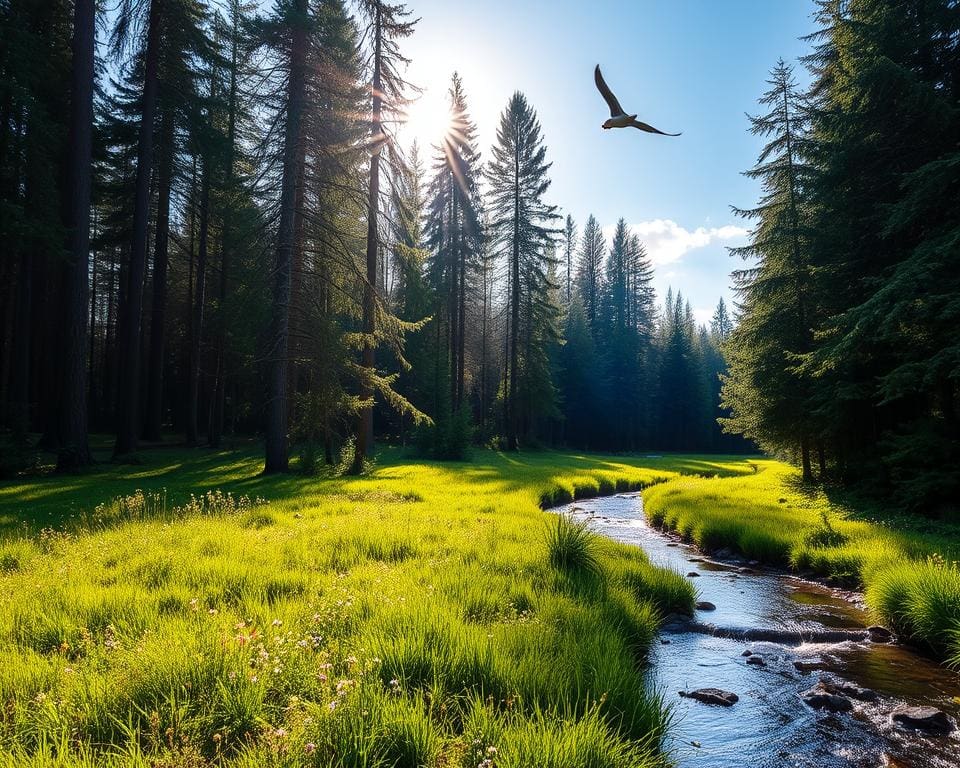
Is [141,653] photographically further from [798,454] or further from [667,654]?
[798,454]

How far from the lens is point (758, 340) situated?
1725 centimetres

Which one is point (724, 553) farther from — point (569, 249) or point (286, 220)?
point (569, 249)

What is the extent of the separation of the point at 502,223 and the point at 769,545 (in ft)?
97.3

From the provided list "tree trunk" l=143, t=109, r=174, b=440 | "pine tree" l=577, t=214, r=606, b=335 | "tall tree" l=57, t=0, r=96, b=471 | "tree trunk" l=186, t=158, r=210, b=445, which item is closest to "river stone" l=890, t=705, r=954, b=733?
"tall tree" l=57, t=0, r=96, b=471

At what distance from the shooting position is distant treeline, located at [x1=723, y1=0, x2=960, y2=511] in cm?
1030

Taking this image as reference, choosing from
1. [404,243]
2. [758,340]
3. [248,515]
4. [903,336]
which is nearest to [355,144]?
[404,243]

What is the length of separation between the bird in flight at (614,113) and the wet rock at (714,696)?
533 cm

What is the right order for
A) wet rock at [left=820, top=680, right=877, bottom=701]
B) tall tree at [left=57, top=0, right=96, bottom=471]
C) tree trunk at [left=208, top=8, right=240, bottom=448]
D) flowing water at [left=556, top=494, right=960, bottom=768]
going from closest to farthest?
flowing water at [left=556, top=494, right=960, bottom=768] → wet rock at [left=820, top=680, right=877, bottom=701] → tall tree at [left=57, top=0, right=96, bottom=471] → tree trunk at [left=208, top=8, right=240, bottom=448]

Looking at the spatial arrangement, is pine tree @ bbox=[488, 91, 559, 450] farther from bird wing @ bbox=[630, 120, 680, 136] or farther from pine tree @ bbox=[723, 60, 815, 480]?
bird wing @ bbox=[630, 120, 680, 136]

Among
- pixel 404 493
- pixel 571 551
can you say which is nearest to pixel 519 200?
pixel 404 493

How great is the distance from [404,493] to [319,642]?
9.10 meters

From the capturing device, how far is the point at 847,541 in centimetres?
920

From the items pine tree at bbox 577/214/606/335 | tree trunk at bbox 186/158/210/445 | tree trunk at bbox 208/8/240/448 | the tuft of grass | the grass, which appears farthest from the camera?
pine tree at bbox 577/214/606/335

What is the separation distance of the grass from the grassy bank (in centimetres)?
258
